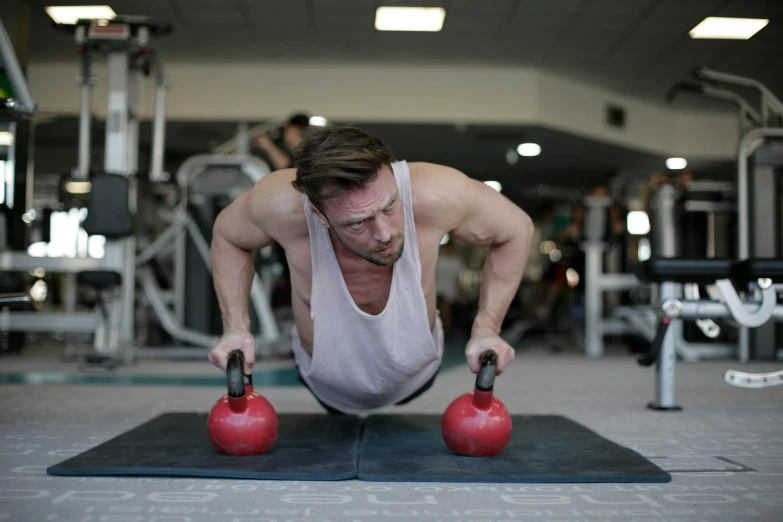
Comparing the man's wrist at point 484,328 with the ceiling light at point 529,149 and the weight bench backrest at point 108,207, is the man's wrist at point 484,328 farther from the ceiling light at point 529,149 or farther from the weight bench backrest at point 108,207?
the ceiling light at point 529,149

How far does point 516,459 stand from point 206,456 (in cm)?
62

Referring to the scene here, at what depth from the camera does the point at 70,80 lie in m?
6.11

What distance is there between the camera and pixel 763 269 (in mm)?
2059

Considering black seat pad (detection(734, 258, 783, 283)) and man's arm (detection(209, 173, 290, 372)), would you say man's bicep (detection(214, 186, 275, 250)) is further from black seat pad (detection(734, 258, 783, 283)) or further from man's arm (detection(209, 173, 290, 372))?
black seat pad (detection(734, 258, 783, 283))

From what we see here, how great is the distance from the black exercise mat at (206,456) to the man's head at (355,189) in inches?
16.1

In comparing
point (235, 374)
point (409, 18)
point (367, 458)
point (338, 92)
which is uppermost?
point (409, 18)

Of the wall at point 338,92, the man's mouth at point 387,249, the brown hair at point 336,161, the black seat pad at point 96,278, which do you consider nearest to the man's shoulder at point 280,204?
the brown hair at point 336,161

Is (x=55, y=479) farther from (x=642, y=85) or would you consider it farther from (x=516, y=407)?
(x=642, y=85)

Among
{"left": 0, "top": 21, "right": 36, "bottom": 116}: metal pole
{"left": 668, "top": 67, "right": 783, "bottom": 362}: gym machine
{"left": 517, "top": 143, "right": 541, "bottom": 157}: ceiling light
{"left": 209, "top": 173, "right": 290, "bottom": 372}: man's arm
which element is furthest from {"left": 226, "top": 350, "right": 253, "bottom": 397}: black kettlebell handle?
{"left": 517, "top": 143, "right": 541, "bottom": 157}: ceiling light

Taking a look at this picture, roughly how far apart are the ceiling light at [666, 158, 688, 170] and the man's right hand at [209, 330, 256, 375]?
284 inches

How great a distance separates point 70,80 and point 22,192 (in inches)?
69.6

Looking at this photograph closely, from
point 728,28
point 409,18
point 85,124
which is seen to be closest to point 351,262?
point 85,124

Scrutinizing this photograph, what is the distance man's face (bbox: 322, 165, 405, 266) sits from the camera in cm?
129

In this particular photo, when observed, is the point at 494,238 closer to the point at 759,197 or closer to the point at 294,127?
the point at 294,127
